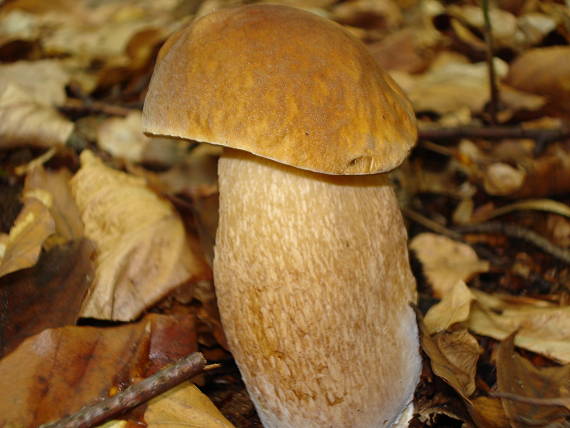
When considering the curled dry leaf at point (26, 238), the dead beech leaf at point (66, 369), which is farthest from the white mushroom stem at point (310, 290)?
the curled dry leaf at point (26, 238)

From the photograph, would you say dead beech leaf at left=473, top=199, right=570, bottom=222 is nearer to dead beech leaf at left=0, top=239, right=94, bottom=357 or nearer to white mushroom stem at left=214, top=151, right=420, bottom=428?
white mushroom stem at left=214, top=151, right=420, bottom=428

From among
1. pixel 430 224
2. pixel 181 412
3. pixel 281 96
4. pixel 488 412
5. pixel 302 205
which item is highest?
pixel 281 96

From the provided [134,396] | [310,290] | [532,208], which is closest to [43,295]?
[134,396]

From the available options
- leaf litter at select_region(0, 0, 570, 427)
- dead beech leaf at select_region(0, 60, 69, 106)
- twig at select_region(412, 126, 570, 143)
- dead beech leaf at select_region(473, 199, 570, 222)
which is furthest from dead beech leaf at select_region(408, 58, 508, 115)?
dead beech leaf at select_region(0, 60, 69, 106)

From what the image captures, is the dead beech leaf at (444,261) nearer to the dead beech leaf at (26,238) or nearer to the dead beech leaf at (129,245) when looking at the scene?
the dead beech leaf at (129,245)

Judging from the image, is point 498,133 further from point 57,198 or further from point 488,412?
point 57,198

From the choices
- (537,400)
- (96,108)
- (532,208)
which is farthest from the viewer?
(96,108)

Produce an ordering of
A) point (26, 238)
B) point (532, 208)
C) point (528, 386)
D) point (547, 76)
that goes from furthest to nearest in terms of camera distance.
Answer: point (547, 76) → point (532, 208) → point (26, 238) → point (528, 386)
